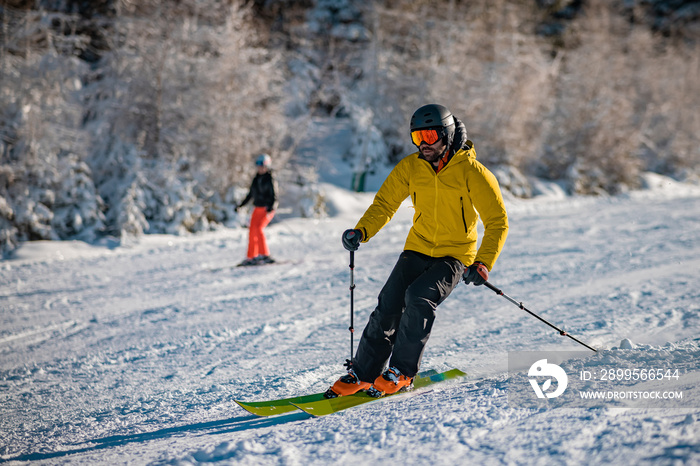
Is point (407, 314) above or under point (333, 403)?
above

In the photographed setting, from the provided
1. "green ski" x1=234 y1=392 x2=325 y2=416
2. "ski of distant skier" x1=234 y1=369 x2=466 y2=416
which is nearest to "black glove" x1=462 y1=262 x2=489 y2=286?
"ski of distant skier" x1=234 y1=369 x2=466 y2=416

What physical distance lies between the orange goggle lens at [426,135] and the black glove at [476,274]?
84 centimetres

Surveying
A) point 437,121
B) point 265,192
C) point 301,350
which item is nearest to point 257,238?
point 265,192

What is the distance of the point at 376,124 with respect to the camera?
1948cm

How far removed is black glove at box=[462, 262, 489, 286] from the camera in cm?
295

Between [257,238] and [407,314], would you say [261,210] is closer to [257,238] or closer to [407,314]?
[257,238]

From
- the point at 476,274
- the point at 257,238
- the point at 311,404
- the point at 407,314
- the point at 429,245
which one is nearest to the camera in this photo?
the point at 476,274

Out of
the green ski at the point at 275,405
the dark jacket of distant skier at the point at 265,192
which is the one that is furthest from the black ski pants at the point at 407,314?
the dark jacket of distant skier at the point at 265,192

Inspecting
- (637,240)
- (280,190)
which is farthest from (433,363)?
(280,190)

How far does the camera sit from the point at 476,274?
2.96 m

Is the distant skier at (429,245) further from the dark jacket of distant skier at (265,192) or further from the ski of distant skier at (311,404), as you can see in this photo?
the dark jacket of distant skier at (265,192)

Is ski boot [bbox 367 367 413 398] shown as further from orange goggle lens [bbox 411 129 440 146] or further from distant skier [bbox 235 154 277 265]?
Answer: distant skier [bbox 235 154 277 265]

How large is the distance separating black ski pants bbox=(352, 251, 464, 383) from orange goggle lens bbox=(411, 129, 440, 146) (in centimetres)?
77

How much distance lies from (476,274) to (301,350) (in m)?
2.14
